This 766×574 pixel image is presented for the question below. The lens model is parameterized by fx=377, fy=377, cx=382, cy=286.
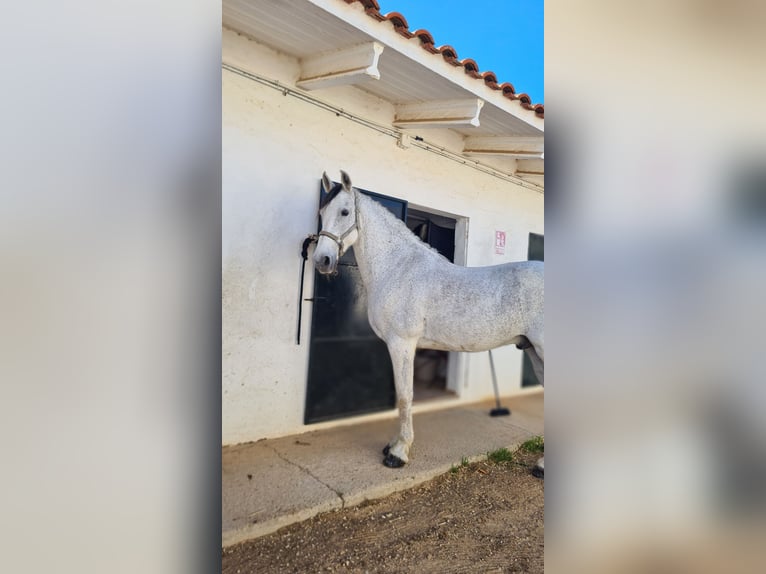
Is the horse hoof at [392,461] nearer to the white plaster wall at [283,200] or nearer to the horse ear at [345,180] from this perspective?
the white plaster wall at [283,200]

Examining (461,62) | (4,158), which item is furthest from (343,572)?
(461,62)

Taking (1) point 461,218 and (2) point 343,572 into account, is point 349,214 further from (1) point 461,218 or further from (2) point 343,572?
(2) point 343,572

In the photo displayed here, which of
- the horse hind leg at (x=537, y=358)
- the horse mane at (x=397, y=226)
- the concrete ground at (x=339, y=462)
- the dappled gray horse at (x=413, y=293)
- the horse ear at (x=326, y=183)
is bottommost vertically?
the concrete ground at (x=339, y=462)

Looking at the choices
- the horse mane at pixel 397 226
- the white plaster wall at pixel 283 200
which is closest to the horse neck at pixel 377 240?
the horse mane at pixel 397 226

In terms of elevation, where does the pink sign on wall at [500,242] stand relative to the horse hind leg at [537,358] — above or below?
above

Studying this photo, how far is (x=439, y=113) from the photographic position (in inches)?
33.0

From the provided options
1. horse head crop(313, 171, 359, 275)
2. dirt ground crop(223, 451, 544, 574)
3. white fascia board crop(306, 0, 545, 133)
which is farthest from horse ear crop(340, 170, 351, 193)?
dirt ground crop(223, 451, 544, 574)

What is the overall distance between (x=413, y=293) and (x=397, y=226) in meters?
0.32

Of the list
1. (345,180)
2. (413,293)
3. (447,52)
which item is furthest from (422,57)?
(413,293)

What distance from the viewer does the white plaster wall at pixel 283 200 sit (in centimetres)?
68

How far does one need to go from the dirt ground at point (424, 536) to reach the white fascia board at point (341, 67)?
808 millimetres

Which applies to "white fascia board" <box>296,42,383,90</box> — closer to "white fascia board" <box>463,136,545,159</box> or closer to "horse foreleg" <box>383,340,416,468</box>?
"white fascia board" <box>463,136,545,159</box>

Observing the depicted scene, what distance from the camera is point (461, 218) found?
2.84ft

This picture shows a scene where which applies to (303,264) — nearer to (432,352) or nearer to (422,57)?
(422,57)
